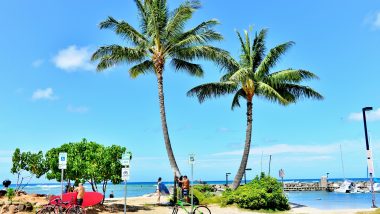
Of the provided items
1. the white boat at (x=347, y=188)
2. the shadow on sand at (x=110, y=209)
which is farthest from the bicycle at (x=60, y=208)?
the white boat at (x=347, y=188)

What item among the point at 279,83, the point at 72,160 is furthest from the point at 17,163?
the point at 279,83

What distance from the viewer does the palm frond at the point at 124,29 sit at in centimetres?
2933

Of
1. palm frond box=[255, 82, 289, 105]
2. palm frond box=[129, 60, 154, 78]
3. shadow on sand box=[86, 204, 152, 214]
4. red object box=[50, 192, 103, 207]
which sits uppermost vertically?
palm frond box=[129, 60, 154, 78]

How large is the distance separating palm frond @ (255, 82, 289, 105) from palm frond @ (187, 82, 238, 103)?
5.74 ft

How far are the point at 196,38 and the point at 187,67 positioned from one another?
4004mm

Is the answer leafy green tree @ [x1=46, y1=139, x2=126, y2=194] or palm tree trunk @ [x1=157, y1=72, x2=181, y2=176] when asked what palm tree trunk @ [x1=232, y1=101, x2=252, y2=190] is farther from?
leafy green tree @ [x1=46, y1=139, x2=126, y2=194]

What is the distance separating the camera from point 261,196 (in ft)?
82.1

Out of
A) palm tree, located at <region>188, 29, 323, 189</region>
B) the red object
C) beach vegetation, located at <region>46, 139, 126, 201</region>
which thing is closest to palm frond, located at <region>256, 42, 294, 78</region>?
palm tree, located at <region>188, 29, 323, 189</region>

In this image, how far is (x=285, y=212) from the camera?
945 inches

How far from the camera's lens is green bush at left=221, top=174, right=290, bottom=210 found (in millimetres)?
24938

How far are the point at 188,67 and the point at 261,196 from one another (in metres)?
11.7

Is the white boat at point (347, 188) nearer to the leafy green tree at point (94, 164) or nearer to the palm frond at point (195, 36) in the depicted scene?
the palm frond at point (195, 36)

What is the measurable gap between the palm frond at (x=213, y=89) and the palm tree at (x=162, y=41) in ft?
5.44

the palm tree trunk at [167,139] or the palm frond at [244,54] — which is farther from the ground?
the palm frond at [244,54]
